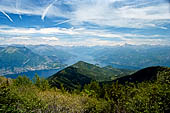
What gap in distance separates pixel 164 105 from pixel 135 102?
9.99ft

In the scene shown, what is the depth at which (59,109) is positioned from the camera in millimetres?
17688

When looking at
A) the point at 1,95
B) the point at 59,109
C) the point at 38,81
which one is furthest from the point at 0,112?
the point at 38,81

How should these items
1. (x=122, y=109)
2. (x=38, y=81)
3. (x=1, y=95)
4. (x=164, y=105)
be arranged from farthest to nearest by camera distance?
1. (x=38, y=81)
2. (x=122, y=109)
3. (x=1, y=95)
4. (x=164, y=105)

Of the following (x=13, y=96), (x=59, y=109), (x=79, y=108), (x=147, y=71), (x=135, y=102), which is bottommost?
(x=147, y=71)

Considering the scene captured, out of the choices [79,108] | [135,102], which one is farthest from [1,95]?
[135,102]

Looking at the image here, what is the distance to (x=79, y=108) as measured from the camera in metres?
21.0

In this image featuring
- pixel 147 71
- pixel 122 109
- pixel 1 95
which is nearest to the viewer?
pixel 1 95

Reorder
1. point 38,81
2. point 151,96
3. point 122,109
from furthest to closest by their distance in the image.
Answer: point 38,81, point 122,109, point 151,96

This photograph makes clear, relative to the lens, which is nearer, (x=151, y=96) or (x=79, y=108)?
(x=151, y=96)

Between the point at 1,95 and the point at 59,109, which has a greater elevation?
the point at 1,95

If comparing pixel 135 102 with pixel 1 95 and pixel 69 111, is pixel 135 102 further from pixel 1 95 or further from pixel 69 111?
pixel 1 95

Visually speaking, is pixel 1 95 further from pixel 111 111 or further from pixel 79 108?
pixel 111 111

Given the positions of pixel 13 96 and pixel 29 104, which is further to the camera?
pixel 13 96

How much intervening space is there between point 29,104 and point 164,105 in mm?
14086
